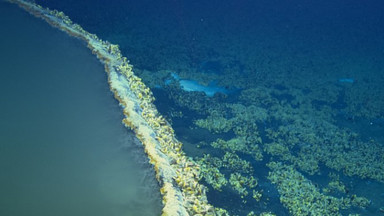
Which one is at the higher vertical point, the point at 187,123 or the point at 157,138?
the point at 187,123

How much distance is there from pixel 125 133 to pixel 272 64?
47.7 feet

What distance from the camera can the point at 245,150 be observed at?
9234mm

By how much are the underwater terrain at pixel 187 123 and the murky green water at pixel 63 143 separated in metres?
0.03

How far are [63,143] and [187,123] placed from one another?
545 centimetres

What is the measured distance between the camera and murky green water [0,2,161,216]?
4297mm

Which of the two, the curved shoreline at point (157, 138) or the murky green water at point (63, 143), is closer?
the murky green water at point (63, 143)

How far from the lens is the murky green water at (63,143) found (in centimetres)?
430

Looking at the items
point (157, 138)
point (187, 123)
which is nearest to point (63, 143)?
point (157, 138)

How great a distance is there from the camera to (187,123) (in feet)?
33.5

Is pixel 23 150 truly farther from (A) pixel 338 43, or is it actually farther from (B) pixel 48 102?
(A) pixel 338 43

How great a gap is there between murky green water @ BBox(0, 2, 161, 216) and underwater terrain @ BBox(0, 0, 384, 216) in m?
0.03

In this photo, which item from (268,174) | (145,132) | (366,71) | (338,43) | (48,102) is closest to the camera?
(145,132)

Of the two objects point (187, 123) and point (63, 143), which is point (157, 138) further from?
point (187, 123)

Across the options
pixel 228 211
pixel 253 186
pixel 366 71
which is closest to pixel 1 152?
pixel 228 211
